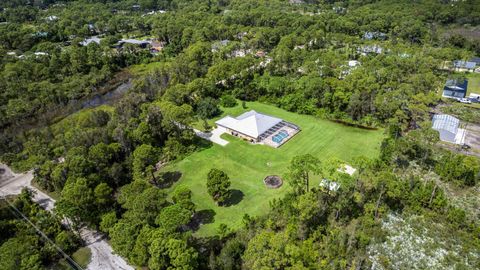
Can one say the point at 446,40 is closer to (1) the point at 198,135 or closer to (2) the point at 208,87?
(2) the point at 208,87

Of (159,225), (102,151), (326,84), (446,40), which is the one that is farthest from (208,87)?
(446,40)

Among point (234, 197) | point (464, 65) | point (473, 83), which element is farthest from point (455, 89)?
point (234, 197)

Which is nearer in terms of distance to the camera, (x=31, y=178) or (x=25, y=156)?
(x=31, y=178)

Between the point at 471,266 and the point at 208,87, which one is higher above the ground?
the point at 208,87

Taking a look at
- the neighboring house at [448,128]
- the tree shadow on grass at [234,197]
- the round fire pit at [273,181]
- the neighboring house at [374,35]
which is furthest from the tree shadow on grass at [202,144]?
the neighboring house at [374,35]

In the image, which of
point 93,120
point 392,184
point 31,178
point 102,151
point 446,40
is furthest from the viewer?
point 446,40

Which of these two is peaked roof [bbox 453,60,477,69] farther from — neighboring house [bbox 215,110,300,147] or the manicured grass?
the manicured grass

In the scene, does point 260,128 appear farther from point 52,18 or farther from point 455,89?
point 52,18
